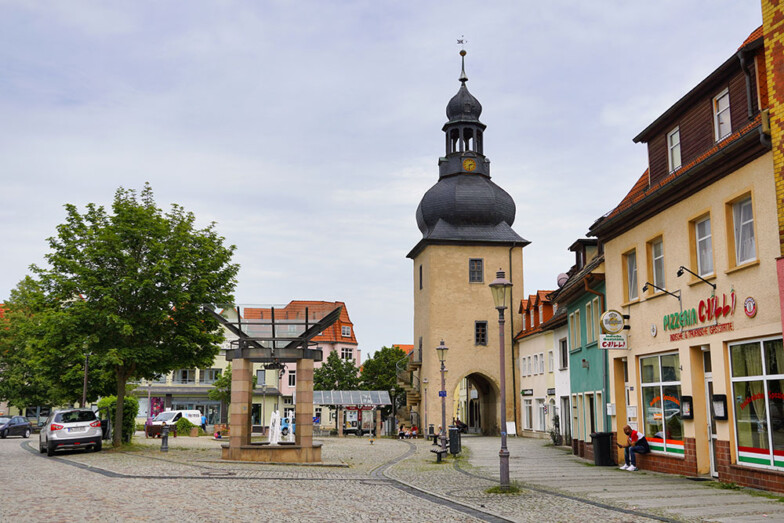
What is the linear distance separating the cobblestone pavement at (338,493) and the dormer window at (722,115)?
7359 millimetres

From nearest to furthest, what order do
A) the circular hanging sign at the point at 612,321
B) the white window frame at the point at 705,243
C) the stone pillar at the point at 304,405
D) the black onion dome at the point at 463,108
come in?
the white window frame at the point at 705,243 → the circular hanging sign at the point at 612,321 → the stone pillar at the point at 304,405 → the black onion dome at the point at 463,108

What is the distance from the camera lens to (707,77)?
17.2 meters

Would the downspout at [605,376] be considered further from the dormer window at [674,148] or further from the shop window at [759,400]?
the shop window at [759,400]

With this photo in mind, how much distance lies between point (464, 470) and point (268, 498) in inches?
364

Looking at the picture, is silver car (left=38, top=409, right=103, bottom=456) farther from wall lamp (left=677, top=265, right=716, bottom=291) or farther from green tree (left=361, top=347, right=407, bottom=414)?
green tree (left=361, top=347, right=407, bottom=414)

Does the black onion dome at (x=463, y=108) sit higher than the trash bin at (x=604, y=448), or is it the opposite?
the black onion dome at (x=463, y=108)

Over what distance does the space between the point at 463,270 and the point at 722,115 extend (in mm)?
38088

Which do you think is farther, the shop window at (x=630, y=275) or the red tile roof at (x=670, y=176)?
the shop window at (x=630, y=275)

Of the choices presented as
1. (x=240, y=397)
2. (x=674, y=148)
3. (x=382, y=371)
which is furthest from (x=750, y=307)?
(x=382, y=371)

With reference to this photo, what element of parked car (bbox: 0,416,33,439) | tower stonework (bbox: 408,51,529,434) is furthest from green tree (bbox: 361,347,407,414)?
parked car (bbox: 0,416,33,439)

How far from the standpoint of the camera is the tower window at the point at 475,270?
55156 mm

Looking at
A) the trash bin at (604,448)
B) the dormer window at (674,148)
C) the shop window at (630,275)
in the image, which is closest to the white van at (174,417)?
the trash bin at (604,448)

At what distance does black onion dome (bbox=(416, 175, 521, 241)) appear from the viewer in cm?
5600

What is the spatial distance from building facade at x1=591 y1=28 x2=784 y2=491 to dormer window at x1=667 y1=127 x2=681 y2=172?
30 mm
